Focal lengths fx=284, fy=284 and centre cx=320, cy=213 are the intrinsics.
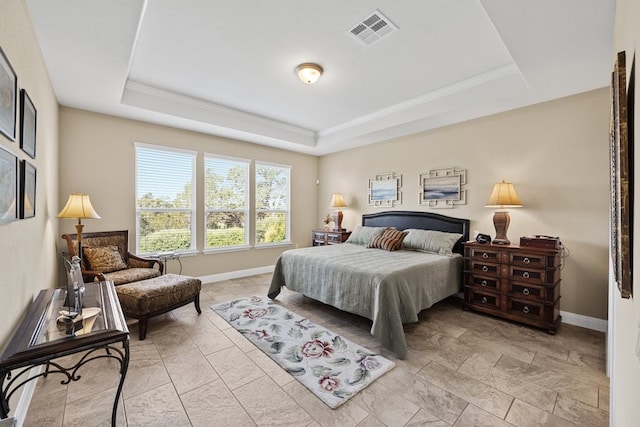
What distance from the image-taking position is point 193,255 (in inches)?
184

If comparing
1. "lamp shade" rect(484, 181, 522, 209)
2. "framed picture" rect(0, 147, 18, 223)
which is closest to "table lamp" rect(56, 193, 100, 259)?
"framed picture" rect(0, 147, 18, 223)

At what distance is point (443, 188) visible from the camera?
4.36 meters

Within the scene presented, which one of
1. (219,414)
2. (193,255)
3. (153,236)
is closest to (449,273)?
(219,414)

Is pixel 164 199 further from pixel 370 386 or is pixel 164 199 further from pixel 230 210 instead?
pixel 370 386

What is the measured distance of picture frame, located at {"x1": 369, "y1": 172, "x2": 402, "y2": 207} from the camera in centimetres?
498

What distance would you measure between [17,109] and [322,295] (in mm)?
2940

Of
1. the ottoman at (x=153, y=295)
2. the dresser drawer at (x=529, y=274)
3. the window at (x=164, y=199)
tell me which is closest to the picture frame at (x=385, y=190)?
the dresser drawer at (x=529, y=274)

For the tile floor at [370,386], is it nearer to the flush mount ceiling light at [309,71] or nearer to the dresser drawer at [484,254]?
the dresser drawer at [484,254]

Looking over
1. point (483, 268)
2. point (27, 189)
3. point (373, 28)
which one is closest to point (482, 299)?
point (483, 268)

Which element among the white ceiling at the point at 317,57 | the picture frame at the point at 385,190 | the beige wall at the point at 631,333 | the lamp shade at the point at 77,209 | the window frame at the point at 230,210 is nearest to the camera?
the beige wall at the point at 631,333

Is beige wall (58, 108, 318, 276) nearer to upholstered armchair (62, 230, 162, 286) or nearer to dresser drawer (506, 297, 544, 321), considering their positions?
upholstered armchair (62, 230, 162, 286)

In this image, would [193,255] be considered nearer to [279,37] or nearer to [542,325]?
[279,37]

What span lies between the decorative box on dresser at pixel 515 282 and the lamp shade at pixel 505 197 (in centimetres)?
50

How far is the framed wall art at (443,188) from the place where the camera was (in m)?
4.18
